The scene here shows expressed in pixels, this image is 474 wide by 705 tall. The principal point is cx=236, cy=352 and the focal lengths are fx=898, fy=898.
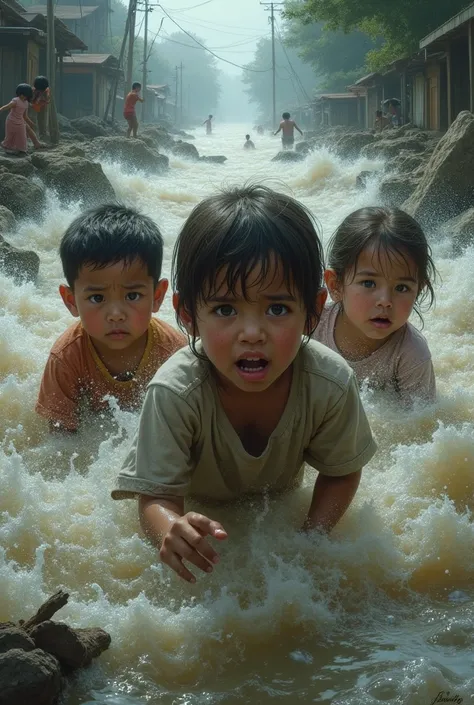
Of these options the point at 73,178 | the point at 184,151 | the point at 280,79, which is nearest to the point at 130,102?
the point at 184,151

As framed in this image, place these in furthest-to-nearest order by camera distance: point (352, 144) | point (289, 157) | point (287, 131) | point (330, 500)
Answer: point (287, 131) < point (289, 157) < point (352, 144) < point (330, 500)

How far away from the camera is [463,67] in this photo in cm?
2131

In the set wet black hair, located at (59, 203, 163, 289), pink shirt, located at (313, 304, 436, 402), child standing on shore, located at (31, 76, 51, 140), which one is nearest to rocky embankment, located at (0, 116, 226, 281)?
child standing on shore, located at (31, 76, 51, 140)

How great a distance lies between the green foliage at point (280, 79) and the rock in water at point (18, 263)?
73416 mm

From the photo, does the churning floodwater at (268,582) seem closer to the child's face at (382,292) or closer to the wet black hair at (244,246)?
the child's face at (382,292)

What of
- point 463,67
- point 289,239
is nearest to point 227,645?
point 289,239

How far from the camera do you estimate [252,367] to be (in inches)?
93.8

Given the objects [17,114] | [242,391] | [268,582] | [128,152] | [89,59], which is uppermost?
[89,59]

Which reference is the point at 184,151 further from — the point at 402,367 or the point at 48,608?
the point at 48,608

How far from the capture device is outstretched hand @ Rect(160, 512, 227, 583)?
6.83 feet

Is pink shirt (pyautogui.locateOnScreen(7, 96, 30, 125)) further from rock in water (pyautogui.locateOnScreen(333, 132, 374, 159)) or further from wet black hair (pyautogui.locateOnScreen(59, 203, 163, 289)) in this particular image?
wet black hair (pyautogui.locateOnScreen(59, 203, 163, 289))

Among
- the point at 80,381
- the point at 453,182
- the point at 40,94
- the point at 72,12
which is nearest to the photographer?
the point at 80,381

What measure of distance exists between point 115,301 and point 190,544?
1.71m

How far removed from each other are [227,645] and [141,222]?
214 centimetres
